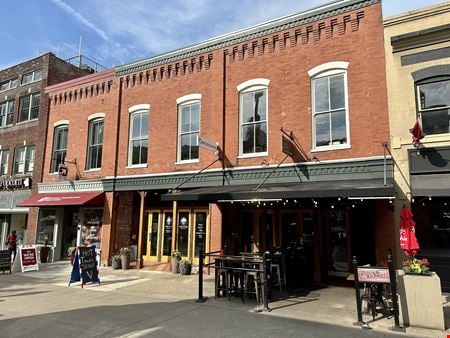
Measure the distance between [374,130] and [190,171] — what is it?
6737 millimetres

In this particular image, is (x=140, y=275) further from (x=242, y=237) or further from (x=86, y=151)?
(x=86, y=151)

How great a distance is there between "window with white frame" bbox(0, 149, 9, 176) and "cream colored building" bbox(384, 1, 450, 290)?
2076 centimetres

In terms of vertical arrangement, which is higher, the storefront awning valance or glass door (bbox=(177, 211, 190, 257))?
the storefront awning valance

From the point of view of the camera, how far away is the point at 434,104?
9.97 m

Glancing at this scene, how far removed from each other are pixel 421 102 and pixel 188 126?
8.30m

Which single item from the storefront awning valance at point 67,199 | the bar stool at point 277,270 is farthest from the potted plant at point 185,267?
the storefront awning valance at point 67,199

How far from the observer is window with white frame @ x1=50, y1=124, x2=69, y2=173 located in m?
18.4

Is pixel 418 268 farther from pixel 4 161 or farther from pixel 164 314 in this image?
pixel 4 161

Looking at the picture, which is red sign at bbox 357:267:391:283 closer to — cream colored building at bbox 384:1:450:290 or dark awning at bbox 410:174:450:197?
cream colored building at bbox 384:1:450:290

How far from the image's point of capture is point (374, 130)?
10523mm

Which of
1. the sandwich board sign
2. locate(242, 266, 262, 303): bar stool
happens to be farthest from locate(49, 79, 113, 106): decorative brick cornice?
locate(242, 266, 262, 303): bar stool

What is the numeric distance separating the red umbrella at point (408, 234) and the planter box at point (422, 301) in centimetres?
142

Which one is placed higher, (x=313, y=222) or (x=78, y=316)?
(x=313, y=222)

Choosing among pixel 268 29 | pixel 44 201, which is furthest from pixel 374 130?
pixel 44 201
